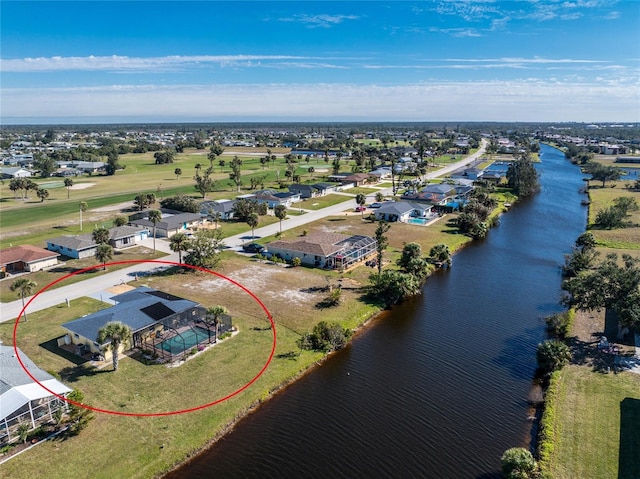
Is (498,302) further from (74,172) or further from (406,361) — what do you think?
(74,172)

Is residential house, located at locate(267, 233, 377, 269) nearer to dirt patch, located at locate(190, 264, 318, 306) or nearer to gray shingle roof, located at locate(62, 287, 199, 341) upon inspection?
dirt patch, located at locate(190, 264, 318, 306)

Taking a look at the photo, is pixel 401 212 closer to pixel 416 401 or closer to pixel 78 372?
pixel 416 401

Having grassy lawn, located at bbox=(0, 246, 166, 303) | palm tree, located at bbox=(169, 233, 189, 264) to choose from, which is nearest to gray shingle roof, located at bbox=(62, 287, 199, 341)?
palm tree, located at bbox=(169, 233, 189, 264)

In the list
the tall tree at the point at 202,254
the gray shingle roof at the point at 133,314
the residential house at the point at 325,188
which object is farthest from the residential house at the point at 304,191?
the gray shingle roof at the point at 133,314

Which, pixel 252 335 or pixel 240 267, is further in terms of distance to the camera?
pixel 240 267

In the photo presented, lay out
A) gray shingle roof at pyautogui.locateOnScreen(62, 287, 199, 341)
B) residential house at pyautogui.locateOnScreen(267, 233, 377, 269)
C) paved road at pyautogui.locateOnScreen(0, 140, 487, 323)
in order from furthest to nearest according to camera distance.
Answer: residential house at pyautogui.locateOnScreen(267, 233, 377, 269), paved road at pyautogui.locateOnScreen(0, 140, 487, 323), gray shingle roof at pyautogui.locateOnScreen(62, 287, 199, 341)

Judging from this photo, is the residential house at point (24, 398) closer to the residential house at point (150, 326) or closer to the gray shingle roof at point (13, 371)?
the gray shingle roof at point (13, 371)

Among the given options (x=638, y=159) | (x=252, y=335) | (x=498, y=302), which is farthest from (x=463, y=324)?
(x=638, y=159)
